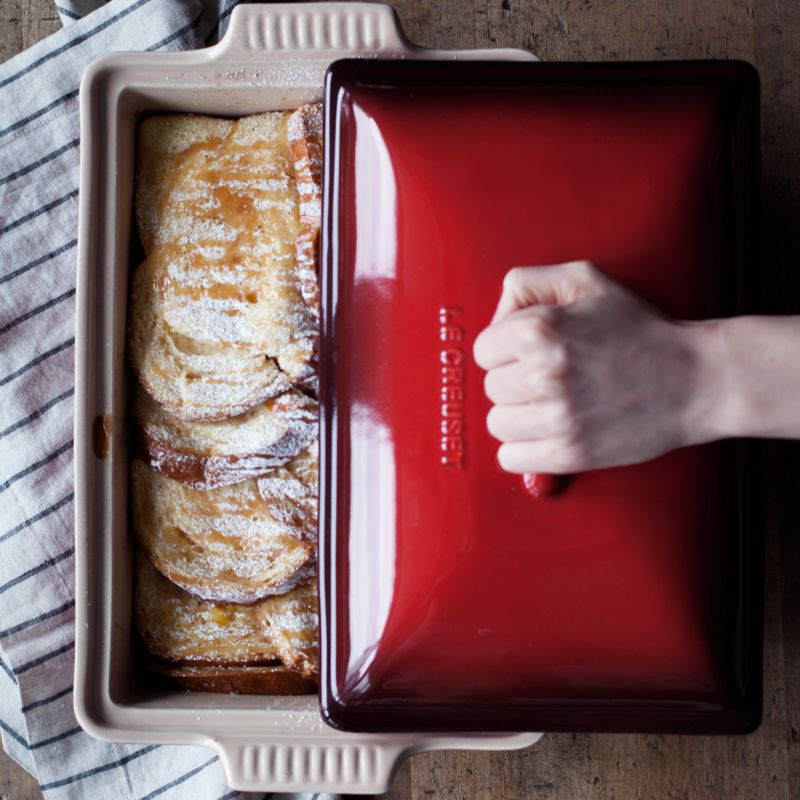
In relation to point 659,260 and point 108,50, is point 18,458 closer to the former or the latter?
point 108,50

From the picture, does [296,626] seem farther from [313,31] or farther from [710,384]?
[313,31]

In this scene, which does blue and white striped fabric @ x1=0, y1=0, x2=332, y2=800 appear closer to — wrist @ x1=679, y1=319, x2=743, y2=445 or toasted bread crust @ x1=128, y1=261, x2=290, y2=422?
toasted bread crust @ x1=128, y1=261, x2=290, y2=422

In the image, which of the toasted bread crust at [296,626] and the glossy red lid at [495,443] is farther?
the toasted bread crust at [296,626]

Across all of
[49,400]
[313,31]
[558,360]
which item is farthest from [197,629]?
[313,31]

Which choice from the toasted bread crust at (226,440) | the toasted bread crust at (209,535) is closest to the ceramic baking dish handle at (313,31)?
the toasted bread crust at (226,440)

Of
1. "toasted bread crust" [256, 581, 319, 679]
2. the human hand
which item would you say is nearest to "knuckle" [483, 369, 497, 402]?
the human hand

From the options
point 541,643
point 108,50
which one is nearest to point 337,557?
point 541,643

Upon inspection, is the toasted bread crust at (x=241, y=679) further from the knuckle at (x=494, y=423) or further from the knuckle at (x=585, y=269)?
the knuckle at (x=585, y=269)

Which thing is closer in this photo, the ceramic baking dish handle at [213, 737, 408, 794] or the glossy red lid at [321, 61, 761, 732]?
the glossy red lid at [321, 61, 761, 732]
